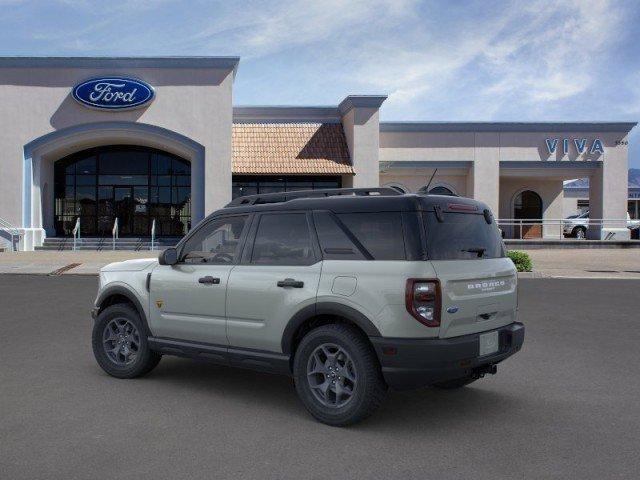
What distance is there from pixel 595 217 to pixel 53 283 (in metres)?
28.7

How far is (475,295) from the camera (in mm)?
4977

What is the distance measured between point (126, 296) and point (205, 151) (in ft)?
71.7

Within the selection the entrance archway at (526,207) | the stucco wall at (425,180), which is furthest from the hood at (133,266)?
the entrance archway at (526,207)

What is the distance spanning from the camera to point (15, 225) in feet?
90.0

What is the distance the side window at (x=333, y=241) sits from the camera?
198 inches

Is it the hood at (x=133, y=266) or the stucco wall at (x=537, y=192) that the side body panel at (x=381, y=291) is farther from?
the stucco wall at (x=537, y=192)

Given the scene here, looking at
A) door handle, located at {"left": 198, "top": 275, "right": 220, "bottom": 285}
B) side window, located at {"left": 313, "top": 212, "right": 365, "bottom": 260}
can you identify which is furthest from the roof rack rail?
door handle, located at {"left": 198, "top": 275, "right": 220, "bottom": 285}

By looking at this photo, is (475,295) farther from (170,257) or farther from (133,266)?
(133,266)

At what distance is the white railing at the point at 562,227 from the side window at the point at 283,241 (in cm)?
2837

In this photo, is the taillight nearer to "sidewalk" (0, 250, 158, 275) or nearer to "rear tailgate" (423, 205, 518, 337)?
"rear tailgate" (423, 205, 518, 337)

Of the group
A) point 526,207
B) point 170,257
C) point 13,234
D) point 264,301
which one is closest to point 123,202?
point 13,234

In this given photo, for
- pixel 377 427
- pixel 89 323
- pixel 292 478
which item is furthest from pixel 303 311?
pixel 89 323

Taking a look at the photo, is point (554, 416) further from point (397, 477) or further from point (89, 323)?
point (89, 323)

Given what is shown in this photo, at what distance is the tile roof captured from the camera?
95.2 feet
